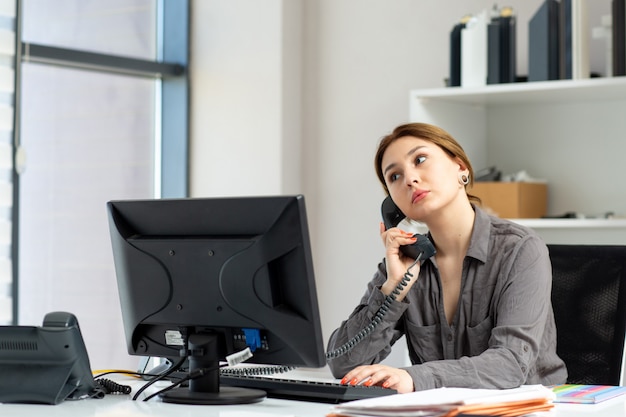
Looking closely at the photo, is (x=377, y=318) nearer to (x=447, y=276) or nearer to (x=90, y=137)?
(x=447, y=276)

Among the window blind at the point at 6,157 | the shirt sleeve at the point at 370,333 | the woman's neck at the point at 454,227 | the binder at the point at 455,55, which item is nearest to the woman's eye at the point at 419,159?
the woman's neck at the point at 454,227

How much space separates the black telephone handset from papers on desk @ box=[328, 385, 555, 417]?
2.10ft

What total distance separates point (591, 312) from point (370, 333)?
55 cm

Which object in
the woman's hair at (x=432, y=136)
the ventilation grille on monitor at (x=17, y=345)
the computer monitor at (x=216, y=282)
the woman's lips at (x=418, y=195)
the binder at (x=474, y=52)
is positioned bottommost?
the ventilation grille on monitor at (x=17, y=345)

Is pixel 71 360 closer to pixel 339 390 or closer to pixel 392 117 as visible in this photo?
pixel 339 390

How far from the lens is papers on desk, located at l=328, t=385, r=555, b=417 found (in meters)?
1.34

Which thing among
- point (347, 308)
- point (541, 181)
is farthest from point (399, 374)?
point (347, 308)

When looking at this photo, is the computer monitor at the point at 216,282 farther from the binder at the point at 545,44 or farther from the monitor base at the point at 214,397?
the binder at the point at 545,44

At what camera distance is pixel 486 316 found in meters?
2.10

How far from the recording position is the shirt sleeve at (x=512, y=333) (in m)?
1.77

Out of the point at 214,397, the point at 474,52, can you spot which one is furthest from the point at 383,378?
the point at 474,52

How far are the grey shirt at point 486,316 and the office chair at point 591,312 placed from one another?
0.34ft

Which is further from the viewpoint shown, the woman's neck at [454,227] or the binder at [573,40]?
the binder at [573,40]

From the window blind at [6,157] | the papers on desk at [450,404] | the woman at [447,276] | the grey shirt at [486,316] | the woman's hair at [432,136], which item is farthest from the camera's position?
the window blind at [6,157]
